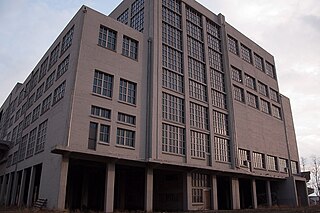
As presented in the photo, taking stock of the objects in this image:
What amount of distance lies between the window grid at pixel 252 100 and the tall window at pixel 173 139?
17025mm

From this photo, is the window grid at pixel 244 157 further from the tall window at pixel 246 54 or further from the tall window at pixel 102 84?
the tall window at pixel 102 84

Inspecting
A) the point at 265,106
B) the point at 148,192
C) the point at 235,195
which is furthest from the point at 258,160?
the point at 148,192

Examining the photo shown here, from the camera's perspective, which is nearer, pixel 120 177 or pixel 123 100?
pixel 123 100

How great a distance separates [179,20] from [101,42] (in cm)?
1228

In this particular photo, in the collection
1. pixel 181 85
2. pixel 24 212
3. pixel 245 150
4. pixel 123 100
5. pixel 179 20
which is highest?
pixel 179 20

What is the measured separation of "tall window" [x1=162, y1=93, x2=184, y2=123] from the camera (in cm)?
3113

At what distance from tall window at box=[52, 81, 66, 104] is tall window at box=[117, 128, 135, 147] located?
22.2 ft

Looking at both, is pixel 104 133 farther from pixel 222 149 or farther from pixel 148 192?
pixel 222 149

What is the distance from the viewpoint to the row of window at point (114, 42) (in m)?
29.2

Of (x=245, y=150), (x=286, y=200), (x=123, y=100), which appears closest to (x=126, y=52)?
(x=123, y=100)

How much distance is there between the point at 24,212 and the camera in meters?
22.6

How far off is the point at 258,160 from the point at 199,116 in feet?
44.7

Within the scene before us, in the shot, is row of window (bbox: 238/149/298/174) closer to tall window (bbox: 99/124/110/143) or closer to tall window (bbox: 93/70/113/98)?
tall window (bbox: 99/124/110/143)

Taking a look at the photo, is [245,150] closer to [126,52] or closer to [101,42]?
[126,52]
